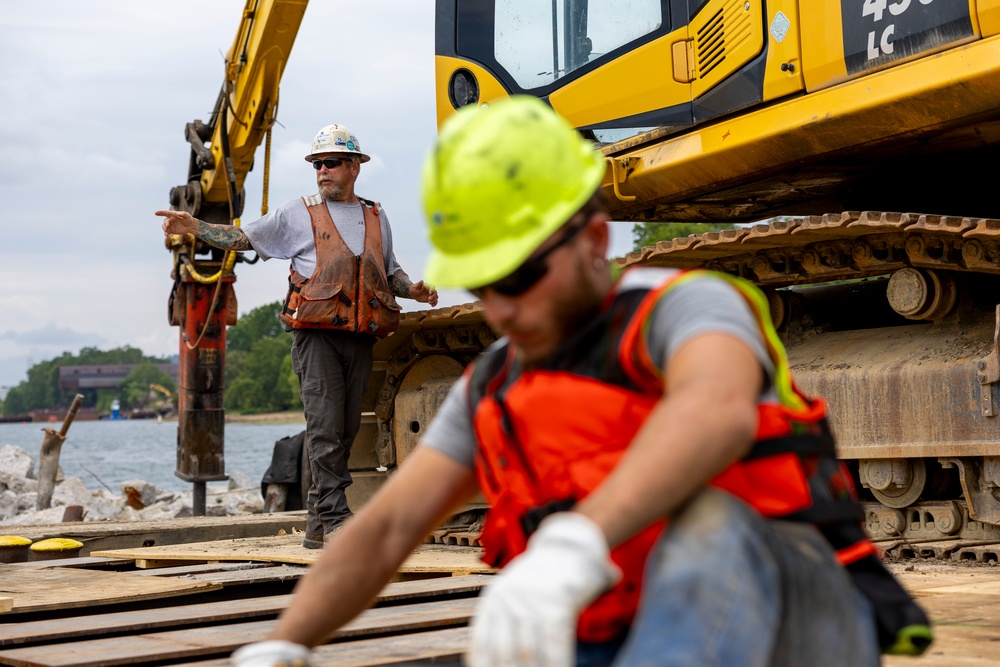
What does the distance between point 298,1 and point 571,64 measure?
506cm

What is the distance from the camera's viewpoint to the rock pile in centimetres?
1394

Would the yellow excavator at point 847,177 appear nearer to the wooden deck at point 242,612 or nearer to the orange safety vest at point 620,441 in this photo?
the wooden deck at point 242,612

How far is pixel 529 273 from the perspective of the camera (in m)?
1.92

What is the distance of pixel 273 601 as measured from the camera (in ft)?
14.5

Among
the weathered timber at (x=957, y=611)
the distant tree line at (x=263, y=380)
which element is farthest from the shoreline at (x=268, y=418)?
the weathered timber at (x=957, y=611)

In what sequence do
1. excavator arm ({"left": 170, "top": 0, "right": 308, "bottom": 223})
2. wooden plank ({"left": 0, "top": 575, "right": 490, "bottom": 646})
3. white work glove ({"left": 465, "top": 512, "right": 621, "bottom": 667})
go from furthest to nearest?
excavator arm ({"left": 170, "top": 0, "right": 308, "bottom": 223}) < wooden plank ({"left": 0, "top": 575, "right": 490, "bottom": 646}) < white work glove ({"left": 465, "top": 512, "right": 621, "bottom": 667})

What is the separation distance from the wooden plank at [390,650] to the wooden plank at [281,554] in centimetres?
156

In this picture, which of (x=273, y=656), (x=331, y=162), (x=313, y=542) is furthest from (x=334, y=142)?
(x=273, y=656)

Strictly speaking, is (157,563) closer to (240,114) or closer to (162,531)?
(162,531)

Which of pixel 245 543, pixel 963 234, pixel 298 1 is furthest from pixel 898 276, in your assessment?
pixel 298 1

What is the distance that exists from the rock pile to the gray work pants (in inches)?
248

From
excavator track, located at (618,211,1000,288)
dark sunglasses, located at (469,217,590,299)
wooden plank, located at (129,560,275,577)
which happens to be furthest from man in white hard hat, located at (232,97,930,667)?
wooden plank, located at (129,560,275,577)

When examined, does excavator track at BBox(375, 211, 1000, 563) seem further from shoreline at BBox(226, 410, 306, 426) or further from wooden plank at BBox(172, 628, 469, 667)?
shoreline at BBox(226, 410, 306, 426)

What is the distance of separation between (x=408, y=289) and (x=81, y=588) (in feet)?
7.90
